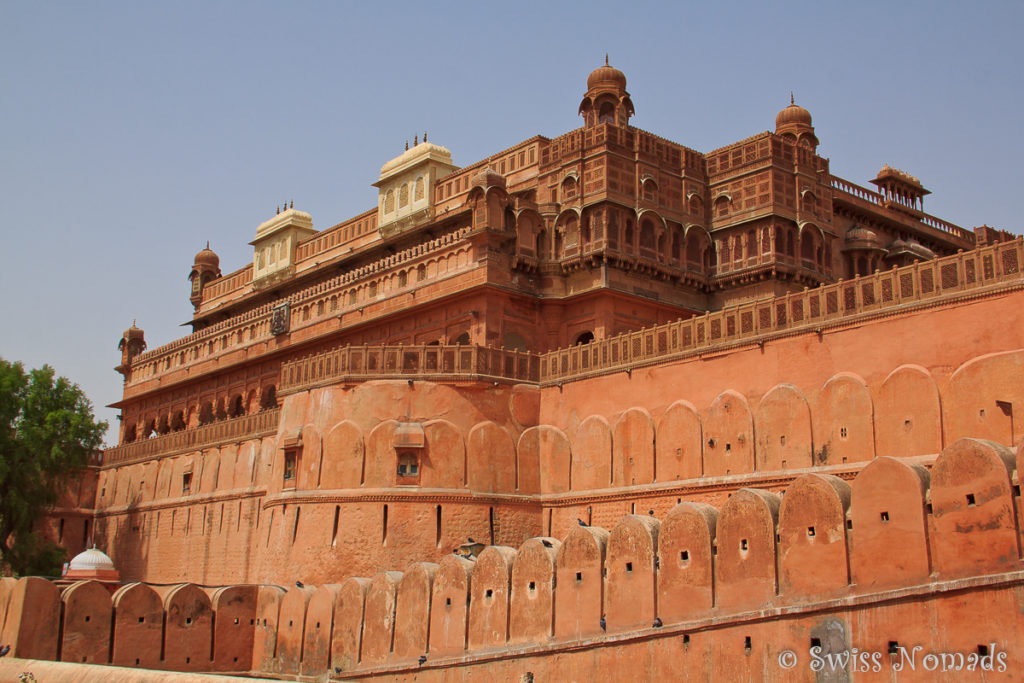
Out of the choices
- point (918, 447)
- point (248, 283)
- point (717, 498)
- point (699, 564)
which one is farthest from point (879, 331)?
point (248, 283)

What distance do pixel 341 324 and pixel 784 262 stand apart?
14.1 metres

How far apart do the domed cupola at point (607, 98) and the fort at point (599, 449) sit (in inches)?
2.7

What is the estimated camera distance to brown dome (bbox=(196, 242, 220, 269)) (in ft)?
178

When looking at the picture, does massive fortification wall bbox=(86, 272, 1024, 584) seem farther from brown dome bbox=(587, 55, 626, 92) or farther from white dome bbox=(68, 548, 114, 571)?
brown dome bbox=(587, 55, 626, 92)

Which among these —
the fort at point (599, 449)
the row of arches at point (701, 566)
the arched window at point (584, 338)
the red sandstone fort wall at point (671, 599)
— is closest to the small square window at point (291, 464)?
the fort at point (599, 449)

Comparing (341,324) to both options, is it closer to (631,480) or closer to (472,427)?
(472,427)

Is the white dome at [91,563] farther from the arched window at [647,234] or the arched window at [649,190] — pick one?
the arched window at [649,190]

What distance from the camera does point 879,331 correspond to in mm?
20078

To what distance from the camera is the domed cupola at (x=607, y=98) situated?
33.7 m

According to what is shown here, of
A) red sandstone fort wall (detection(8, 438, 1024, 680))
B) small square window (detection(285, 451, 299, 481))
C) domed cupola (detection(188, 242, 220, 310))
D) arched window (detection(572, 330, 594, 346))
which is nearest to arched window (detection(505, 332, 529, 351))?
arched window (detection(572, 330, 594, 346))

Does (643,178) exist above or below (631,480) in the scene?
above

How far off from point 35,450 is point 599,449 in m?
22.1

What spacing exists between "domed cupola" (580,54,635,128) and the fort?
0.07m

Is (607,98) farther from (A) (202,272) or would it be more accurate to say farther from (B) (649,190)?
(A) (202,272)
